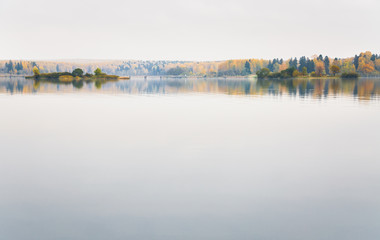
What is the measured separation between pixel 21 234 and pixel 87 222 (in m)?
1.10

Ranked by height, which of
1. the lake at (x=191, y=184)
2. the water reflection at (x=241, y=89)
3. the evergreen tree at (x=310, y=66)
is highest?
the evergreen tree at (x=310, y=66)

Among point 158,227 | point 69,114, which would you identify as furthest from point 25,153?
point 69,114

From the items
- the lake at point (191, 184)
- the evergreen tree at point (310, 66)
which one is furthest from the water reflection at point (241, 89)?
the evergreen tree at point (310, 66)

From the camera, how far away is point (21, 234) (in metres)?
6.36

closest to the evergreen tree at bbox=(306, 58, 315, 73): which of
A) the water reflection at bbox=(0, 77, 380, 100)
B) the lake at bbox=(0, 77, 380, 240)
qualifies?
the water reflection at bbox=(0, 77, 380, 100)

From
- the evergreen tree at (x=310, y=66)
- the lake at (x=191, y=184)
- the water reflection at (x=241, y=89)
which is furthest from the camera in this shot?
the evergreen tree at (x=310, y=66)

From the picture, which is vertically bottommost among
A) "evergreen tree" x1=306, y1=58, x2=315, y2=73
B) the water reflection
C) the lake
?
the lake

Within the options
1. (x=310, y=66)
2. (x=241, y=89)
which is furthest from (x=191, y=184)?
(x=310, y=66)

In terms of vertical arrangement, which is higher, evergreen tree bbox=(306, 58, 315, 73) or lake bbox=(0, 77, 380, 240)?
evergreen tree bbox=(306, 58, 315, 73)

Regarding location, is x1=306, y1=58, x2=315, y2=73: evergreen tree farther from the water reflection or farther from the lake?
the lake

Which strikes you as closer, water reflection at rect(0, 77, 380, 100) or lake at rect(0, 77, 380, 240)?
lake at rect(0, 77, 380, 240)

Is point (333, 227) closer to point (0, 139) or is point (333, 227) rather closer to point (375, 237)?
point (375, 237)

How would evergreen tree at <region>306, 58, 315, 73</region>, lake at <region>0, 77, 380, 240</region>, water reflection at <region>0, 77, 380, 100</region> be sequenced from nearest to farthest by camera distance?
lake at <region>0, 77, 380, 240</region> < water reflection at <region>0, 77, 380, 100</region> < evergreen tree at <region>306, 58, 315, 73</region>

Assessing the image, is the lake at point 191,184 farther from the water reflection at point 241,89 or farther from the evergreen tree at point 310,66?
the evergreen tree at point 310,66
